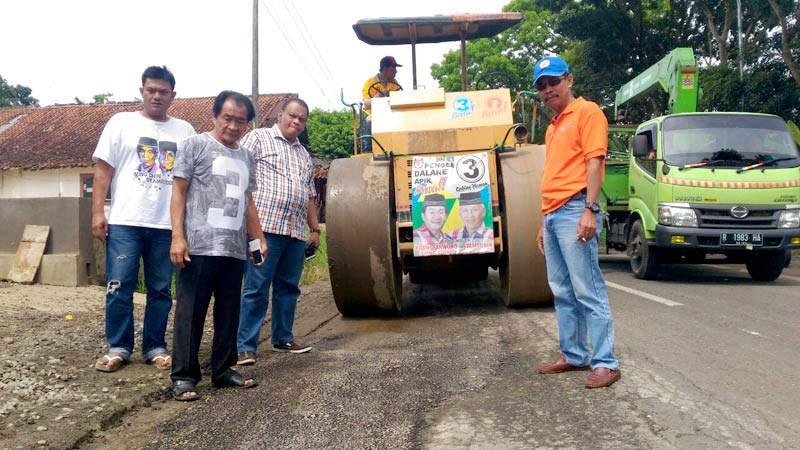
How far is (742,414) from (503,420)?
1064mm

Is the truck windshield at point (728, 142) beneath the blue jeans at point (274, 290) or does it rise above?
above

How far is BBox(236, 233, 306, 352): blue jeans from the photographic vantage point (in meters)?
4.96

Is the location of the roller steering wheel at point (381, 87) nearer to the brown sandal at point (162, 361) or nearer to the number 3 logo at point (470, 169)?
the number 3 logo at point (470, 169)

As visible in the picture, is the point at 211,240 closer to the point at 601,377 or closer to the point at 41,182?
the point at 601,377

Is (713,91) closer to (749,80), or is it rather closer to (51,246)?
(749,80)

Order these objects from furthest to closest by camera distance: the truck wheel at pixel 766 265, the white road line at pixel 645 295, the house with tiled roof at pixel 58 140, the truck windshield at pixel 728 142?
the house with tiled roof at pixel 58 140 < the truck wheel at pixel 766 265 < the truck windshield at pixel 728 142 < the white road line at pixel 645 295

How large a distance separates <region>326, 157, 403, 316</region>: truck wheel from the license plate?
451cm

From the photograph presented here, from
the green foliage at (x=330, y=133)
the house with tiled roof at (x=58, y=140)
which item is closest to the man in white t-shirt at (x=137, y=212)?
the house with tiled roof at (x=58, y=140)

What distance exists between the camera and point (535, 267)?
6184 mm

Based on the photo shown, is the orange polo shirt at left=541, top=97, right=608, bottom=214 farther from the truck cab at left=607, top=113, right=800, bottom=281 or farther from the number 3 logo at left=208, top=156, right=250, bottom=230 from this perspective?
the truck cab at left=607, top=113, right=800, bottom=281

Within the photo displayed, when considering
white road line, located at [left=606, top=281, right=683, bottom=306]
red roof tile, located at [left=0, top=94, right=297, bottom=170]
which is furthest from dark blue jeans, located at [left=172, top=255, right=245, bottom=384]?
red roof tile, located at [left=0, top=94, right=297, bottom=170]

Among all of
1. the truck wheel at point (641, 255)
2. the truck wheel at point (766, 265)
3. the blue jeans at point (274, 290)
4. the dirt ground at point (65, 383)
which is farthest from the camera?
the truck wheel at point (641, 255)

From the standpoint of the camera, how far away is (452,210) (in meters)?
6.20

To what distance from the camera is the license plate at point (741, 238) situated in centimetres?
875
